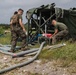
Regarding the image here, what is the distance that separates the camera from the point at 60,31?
14.0 metres

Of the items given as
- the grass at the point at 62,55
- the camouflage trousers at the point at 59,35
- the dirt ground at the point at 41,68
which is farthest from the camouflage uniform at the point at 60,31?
the dirt ground at the point at 41,68

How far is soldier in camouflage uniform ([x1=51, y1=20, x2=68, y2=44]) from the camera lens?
1369 centimetres

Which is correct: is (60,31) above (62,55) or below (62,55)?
above

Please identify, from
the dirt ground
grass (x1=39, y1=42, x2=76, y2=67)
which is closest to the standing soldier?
grass (x1=39, y1=42, x2=76, y2=67)

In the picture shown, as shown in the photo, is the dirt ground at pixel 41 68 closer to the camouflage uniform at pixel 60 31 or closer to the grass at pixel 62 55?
the grass at pixel 62 55

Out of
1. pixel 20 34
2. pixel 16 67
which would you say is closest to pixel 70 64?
pixel 16 67

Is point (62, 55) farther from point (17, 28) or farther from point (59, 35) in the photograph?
point (59, 35)

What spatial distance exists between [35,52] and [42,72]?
2.52 metres

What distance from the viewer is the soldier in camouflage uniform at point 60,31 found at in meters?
13.7

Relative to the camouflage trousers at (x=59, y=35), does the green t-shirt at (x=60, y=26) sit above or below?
above

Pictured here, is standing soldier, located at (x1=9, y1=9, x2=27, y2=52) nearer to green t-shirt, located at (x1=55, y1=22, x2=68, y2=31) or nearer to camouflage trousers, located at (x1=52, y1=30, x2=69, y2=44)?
camouflage trousers, located at (x1=52, y1=30, x2=69, y2=44)

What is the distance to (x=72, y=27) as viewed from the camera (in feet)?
49.6

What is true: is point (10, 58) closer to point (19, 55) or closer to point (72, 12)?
point (19, 55)

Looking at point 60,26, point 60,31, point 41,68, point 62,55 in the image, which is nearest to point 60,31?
point 60,31
